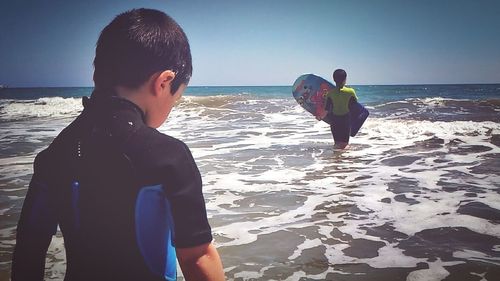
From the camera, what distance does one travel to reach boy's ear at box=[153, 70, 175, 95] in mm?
1141

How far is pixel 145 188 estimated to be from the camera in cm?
99

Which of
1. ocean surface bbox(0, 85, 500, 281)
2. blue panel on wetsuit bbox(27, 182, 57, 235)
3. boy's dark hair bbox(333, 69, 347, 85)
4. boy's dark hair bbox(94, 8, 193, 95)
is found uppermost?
boy's dark hair bbox(333, 69, 347, 85)

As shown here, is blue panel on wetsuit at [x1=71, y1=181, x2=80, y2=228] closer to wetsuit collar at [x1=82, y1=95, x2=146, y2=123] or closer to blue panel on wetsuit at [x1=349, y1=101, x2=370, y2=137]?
wetsuit collar at [x1=82, y1=95, x2=146, y2=123]

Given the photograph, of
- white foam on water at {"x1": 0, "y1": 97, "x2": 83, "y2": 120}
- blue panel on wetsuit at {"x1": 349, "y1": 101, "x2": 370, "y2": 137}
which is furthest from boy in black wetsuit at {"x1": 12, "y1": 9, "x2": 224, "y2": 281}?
white foam on water at {"x1": 0, "y1": 97, "x2": 83, "y2": 120}

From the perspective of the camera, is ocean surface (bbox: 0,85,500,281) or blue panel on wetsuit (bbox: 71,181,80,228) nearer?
blue panel on wetsuit (bbox: 71,181,80,228)

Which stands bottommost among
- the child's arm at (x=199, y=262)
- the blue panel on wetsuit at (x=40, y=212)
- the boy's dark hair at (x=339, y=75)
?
the child's arm at (x=199, y=262)

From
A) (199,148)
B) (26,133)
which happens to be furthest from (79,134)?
(26,133)

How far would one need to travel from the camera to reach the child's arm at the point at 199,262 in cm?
101

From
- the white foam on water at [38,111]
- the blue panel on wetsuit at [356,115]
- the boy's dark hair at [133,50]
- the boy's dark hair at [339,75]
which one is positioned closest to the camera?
the boy's dark hair at [133,50]

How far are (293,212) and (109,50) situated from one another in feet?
13.4

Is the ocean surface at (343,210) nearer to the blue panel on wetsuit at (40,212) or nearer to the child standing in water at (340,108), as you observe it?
the child standing in water at (340,108)

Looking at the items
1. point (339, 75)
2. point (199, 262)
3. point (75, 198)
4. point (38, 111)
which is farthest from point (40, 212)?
point (38, 111)

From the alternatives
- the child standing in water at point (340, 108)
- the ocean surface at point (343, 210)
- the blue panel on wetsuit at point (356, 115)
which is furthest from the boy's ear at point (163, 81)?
the blue panel on wetsuit at point (356, 115)

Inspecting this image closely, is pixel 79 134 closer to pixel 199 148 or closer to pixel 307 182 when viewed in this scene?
pixel 307 182
